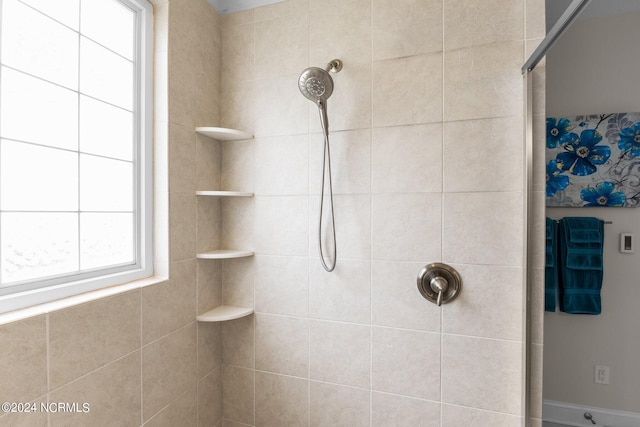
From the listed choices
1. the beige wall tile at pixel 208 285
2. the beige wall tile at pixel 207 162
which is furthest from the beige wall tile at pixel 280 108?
the beige wall tile at pixel 208 285

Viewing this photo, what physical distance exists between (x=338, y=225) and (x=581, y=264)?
33.8 inches

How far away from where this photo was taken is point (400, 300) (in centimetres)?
136

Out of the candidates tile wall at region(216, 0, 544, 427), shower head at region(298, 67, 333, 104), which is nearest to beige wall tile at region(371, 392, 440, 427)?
tile wall at region(216, 0, 544, 427)

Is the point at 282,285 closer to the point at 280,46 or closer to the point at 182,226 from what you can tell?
the point at 182,226

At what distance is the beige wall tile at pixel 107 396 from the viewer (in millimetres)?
925

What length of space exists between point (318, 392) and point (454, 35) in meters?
1.67

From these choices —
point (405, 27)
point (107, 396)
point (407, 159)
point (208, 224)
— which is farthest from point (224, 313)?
point (405, 27)

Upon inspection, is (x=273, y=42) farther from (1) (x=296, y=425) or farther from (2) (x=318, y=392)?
(1) (x=296, y=425)

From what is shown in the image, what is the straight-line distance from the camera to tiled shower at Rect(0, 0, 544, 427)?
4.06ft

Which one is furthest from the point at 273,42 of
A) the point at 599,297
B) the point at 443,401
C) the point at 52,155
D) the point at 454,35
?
the point at 443,401

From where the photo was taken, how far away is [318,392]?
148 centimetres

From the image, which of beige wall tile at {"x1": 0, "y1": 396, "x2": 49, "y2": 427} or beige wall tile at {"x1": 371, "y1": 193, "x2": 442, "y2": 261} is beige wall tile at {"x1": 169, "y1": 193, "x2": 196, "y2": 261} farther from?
beige wall tile at {"x1": 371, "y1": 193, "x2": 442, "y2": 261}

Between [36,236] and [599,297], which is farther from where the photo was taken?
[36,236]

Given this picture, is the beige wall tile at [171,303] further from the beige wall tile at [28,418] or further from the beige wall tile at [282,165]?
the beige wall tile at [282,165]
